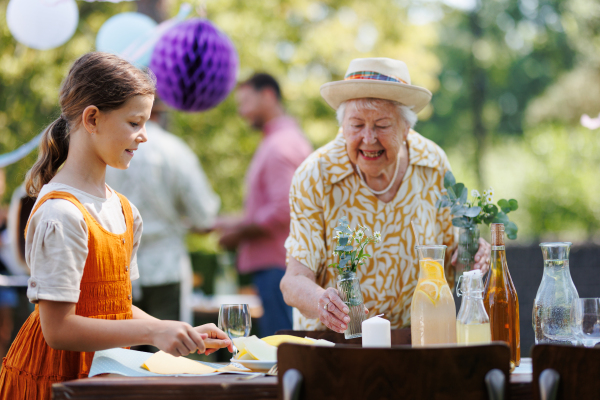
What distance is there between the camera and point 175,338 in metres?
1.48

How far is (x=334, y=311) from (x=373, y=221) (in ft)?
2.22

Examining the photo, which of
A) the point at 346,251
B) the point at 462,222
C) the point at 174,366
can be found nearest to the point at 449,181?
the point at 462,222

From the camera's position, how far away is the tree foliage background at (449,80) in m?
7.72

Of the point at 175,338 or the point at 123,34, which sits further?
the point at 123,34

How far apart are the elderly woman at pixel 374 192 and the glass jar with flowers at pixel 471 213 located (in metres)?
0.12

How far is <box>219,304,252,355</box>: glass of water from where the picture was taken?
1.76 m

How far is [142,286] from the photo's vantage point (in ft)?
13.0

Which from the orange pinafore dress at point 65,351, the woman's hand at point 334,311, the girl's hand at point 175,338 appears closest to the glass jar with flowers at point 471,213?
the woman's hand at point 334,311

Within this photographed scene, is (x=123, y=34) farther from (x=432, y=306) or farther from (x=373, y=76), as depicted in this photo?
(x=432, y=306)

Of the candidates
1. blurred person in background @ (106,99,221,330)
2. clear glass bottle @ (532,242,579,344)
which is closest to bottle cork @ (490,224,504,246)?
clear glass bottle @ (532,242,579,344)

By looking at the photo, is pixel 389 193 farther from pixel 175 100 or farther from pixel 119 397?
pixel 175 100

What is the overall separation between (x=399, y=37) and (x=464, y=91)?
50.9 feet

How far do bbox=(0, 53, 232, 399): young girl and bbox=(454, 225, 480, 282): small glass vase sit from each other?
2.72 feet

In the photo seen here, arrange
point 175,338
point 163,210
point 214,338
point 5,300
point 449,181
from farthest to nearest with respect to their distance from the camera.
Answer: point 5,300, point 163,210, point 449,181, point 214,338, point 175,338
